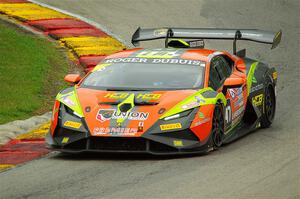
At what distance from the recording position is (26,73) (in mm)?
17781

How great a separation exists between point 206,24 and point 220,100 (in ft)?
34.9

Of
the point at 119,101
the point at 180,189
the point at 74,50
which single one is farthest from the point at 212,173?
the point at 74,50

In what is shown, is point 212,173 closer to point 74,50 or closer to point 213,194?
point 213,194

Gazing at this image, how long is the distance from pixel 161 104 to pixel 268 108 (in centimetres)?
306

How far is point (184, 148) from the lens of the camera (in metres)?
11.8

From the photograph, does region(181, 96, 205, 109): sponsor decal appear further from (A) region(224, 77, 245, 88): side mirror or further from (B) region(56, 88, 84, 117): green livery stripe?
(B) region(56, 88, 84, 117): green livery stripe

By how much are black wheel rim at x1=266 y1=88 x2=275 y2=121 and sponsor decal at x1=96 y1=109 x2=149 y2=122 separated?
10.4 feet

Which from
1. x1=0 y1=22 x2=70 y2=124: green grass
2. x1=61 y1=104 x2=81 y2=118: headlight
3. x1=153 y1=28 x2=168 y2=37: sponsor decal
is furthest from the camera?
x1=0 y1=22 x2=70 y2=124: green grass

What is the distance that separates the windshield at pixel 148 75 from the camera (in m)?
12.8

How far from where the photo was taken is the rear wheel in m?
12.3

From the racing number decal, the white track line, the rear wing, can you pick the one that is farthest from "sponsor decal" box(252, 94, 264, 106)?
the white track line

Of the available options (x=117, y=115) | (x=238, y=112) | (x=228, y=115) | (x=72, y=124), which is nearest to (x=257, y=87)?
(x=238, y=112)

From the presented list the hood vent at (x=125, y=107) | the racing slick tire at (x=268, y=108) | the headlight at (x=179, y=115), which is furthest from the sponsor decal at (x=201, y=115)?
the racing slick tire at (x=268, y=108)

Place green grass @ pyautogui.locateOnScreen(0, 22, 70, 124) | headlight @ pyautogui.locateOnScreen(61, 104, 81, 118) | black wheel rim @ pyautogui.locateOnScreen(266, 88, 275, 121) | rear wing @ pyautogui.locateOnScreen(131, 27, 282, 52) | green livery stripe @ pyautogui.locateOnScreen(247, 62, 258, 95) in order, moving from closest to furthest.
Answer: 1. headlight @ pyautogui.locateOnScreen(61, 104, 81, 118)
2. green livery stripe @ pyautogui.locateOnScreen(247, 62, 258, 95)
3. black wheel rim @ pyautogui.locateOnScreen(266, 88, 275, 121)
4. rear wing @ pyautogui.locateOnScreen(131, 27, 282, 52)
5. green grass @ pyautogui.locateOnScreen(0, 22, 70, 124)
